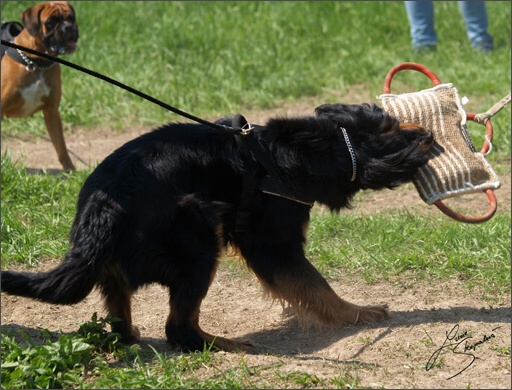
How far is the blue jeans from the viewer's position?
10.2m

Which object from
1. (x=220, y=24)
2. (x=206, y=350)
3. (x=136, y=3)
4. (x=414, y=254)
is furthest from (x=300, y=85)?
(x=206, y=350)

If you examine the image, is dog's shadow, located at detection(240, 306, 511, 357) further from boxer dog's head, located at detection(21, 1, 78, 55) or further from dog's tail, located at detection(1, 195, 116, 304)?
boxer dog's head, located at detection(21, 1, 78, 55)

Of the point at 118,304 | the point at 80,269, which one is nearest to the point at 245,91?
the point at 118,304

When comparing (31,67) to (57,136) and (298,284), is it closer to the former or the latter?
(57,136)

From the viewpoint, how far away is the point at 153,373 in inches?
143

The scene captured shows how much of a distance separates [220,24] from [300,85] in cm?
187

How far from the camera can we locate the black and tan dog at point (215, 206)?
154 inches

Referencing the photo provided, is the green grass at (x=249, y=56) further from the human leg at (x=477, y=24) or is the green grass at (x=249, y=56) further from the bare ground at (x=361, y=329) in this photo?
the bare ground at (x=361, y=329)

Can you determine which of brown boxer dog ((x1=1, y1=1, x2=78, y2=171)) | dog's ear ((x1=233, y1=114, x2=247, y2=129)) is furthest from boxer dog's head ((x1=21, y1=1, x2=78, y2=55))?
dog's ear ((x1=233, y1=114, x2=247, y2=129))

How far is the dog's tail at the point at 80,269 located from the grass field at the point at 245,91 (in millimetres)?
246

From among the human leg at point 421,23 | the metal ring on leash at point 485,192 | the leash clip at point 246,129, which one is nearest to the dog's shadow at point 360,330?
the metal ring on leash at point 485,192

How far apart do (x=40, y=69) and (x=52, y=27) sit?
40 cm

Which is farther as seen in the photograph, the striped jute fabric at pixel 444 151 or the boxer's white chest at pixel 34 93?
the boxer's white chest at pixel 34 93

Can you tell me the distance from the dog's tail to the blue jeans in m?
7.32
